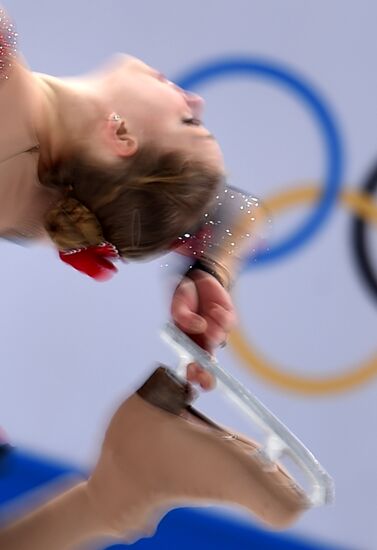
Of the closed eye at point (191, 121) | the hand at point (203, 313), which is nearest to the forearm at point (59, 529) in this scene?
the hand at point (203, 313)

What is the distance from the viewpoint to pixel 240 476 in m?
0.54

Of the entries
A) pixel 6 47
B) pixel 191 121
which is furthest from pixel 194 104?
pixel 6 47

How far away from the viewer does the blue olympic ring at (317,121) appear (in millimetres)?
1160

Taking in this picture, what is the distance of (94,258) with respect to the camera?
0.67 metres

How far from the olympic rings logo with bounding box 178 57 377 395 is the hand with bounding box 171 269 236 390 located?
52 centimetres

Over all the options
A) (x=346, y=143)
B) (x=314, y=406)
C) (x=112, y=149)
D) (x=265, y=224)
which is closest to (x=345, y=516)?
(x=314, y=406)

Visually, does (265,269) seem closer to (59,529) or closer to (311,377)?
(311,377)

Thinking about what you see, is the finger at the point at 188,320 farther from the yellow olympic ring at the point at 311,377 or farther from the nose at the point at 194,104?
the yellow olympic ring at the point at 311,377

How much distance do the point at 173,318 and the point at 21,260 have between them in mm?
647

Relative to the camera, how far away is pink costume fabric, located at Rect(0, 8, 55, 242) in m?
0.57

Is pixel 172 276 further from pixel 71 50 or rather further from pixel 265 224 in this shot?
pixel 71 50

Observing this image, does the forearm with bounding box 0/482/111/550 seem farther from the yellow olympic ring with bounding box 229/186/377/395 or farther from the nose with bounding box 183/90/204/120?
the yellow olympic ring with bounding box 229/186/377/395

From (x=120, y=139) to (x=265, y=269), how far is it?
1.87ft

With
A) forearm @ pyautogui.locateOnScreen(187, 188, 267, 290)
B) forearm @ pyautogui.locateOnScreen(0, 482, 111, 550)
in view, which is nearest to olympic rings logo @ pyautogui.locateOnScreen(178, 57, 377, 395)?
forearm @ pyautogui.locateOnScreen(187, 188, 267, 290)
